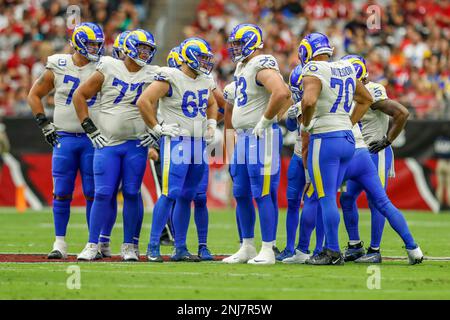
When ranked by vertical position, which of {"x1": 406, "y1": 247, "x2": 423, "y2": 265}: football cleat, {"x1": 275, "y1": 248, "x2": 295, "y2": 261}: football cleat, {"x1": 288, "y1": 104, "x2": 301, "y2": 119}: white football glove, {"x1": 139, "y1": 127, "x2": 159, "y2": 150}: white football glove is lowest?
{"x1": 275, "y1": 248, "x2": 295, "y2": 261}: football cleat

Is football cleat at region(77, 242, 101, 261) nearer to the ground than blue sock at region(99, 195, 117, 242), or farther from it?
nearer to the ground

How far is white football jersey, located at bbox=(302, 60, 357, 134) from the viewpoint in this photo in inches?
373

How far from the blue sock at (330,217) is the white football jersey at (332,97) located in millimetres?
654

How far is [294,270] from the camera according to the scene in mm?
9289

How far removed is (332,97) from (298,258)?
5.62ft

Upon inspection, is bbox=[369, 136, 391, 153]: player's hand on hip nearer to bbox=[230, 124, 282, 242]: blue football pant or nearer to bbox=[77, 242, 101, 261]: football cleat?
bbox=[230, 124, 282, 242]: blue football pant

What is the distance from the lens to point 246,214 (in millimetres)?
10000

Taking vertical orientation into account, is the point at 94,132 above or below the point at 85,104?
below

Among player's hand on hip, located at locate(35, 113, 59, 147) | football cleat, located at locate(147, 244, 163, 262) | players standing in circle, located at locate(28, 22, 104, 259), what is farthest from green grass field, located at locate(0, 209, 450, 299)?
player's hand on hip, located at locate(35, 113, 59, 147)

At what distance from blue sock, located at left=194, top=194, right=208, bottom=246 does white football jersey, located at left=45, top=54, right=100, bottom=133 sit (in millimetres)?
1447

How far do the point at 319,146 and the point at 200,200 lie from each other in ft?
4.91

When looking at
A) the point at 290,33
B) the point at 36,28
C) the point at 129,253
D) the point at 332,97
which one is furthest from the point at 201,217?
the point at 36,28

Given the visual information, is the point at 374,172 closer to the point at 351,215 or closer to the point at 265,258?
the point at 351,215

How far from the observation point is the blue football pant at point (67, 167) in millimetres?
10586
